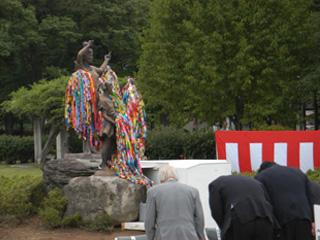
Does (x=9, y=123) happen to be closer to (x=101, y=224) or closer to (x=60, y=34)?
(x=60, y=34)

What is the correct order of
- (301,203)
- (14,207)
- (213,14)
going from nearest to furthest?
(301,203)
(14,207)
(213,14)

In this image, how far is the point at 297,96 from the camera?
21.8m

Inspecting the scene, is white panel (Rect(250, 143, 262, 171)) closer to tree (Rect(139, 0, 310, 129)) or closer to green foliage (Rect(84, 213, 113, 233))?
green foliage (Rect(84, 213, 113, 233))

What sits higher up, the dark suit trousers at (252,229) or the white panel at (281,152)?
the white panel at (281,152)

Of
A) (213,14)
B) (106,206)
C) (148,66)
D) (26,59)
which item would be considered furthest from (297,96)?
(26,59)

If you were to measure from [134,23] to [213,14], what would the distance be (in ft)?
40.7

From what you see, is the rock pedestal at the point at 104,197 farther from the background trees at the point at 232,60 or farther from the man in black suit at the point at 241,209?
the background trees at the point at 232,60

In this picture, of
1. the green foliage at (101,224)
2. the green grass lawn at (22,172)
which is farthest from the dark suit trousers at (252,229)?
the green grass lawn at (22,172)

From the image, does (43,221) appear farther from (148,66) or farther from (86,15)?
(86,15)

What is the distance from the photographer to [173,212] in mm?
5359

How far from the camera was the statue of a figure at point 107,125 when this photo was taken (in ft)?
36.1

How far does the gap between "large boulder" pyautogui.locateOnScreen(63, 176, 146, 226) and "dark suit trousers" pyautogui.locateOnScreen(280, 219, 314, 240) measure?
5.21 m

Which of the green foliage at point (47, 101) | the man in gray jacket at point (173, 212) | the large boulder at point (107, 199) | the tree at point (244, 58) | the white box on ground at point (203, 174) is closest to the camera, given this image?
the man in gray jacket at point (173, 212)

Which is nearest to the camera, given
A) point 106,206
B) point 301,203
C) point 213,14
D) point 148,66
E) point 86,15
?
point 301,203
